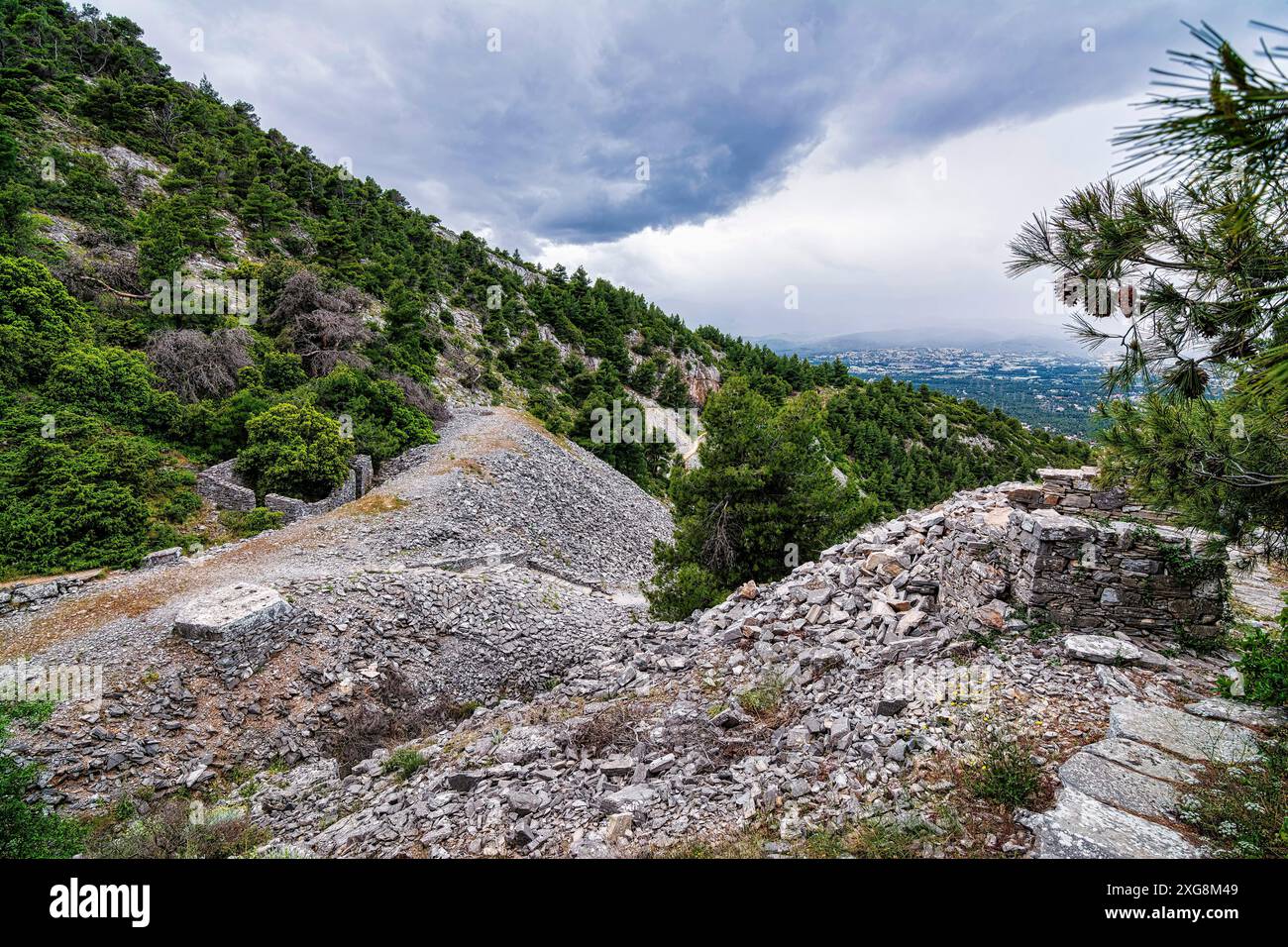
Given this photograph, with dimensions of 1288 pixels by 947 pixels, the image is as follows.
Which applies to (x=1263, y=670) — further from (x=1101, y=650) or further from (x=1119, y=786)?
(x=1119, y=786)

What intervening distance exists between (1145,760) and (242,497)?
19698mm

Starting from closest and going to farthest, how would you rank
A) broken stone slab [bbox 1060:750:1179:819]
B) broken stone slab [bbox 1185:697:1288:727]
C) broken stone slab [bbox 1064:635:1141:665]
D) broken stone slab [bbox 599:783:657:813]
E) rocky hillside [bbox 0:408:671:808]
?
broken stone slab [bbox 1060:750:1179:819], broken stone slab [bbox 1185:697:1288:727], broken stone slab [bbox 599:783:657:813], broken stone slab [bbox 1064:635:1141:665], rocky hillside [bbox 0:408:671:808]

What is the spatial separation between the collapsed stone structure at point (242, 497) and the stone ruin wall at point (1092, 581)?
1790 cm

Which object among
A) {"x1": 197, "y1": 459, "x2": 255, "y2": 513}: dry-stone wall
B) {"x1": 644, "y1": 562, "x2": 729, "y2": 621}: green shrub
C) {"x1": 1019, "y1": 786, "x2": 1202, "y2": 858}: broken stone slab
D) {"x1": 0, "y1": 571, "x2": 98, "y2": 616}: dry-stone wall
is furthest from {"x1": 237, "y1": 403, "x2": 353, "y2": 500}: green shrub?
{"x1": 1019, "y1": 786, "x2": 1202, "y2": 858}: broken stone slab

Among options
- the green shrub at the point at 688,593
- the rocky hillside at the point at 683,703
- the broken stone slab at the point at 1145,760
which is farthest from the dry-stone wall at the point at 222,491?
the broken stone slab at the point at 1145,760

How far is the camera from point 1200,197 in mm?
3824

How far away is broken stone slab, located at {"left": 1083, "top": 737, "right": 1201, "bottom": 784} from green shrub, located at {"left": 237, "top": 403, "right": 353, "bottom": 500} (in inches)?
775

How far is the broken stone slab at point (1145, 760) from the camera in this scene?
4.06m

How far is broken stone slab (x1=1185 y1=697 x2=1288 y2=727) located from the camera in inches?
177

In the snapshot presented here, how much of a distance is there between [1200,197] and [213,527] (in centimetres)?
1953

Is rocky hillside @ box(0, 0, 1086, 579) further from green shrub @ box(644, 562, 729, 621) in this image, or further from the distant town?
the distant town

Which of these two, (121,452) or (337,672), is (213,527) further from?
(337,672)

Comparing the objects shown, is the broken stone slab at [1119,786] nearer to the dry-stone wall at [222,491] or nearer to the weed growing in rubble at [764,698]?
the weed growing in rubble at [764,698]
